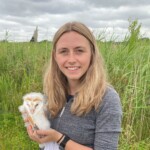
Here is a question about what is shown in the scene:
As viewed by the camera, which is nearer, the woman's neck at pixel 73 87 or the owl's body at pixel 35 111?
the owl's body at pixel 35 111

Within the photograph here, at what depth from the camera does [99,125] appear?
6.54 feet

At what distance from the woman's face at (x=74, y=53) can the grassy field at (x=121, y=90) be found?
161 cm

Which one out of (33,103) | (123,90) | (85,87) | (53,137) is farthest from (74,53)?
(123,90)

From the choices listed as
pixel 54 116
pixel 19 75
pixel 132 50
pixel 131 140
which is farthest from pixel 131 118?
pixel 19 75

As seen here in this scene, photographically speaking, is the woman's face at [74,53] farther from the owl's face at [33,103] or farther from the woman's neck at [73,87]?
the owl's face at [33,103]

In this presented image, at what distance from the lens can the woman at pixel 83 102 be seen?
1986 mm

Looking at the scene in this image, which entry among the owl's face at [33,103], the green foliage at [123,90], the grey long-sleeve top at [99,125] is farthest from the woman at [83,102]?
the green foliage at [123,90]

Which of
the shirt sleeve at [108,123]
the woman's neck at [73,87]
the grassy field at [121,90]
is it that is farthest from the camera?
the grassy field at [121,90]

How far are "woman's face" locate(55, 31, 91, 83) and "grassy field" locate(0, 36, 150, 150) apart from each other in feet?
5.28

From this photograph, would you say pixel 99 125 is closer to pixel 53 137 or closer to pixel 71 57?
pixel 53 137

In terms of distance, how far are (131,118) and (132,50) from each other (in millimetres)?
934

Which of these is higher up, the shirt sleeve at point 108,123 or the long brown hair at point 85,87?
the long brown hair at point 85,87

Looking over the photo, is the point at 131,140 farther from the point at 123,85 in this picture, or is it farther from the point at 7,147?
the point at 7,147

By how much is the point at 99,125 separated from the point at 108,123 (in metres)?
0.06
